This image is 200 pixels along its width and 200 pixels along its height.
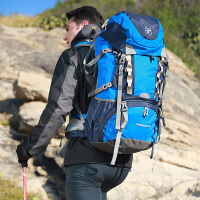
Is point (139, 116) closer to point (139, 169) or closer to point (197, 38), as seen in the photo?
point (139, 169)

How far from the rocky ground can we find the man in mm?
2064

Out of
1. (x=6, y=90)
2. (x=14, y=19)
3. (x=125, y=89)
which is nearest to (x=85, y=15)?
(x=125, y=89)

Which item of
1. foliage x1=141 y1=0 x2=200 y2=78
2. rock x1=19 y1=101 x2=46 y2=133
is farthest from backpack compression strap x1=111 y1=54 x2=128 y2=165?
foliage x1=141 y1=0 x2=200 y2=78

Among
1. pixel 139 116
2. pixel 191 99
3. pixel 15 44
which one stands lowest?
pixel 191 99

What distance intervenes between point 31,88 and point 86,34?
4.05 meters

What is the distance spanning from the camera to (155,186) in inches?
196

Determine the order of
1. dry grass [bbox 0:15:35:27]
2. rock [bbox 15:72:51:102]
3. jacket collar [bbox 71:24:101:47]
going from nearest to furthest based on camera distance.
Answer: jacket collar [bbox 71:24:101:47], rock [bbox 15:72:51:102], dry grass [bbox 0:15:35:27]

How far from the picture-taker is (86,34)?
2561 mm

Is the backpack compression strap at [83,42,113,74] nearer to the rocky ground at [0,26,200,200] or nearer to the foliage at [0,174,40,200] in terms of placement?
the rocky ground at [0,26,200,200]

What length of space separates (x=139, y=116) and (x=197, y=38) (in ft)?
35.5

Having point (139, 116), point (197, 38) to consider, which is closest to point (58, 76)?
point (139, 116)

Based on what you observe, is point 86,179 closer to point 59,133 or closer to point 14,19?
point 59,133

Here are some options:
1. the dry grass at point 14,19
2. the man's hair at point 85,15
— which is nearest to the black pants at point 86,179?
the man's hair at point 85,15

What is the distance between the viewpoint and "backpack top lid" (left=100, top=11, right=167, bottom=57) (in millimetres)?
2207
